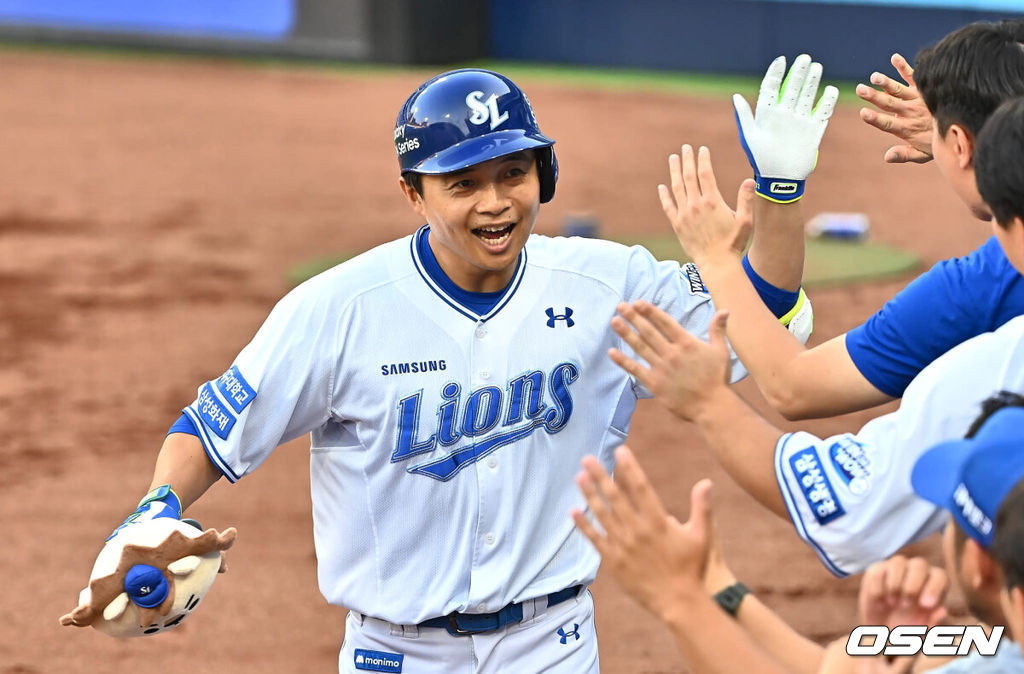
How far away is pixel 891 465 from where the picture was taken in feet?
8.21

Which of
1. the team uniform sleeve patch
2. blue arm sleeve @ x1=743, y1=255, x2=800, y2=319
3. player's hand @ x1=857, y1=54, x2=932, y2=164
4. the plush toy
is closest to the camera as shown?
the team uniform sleeve patch

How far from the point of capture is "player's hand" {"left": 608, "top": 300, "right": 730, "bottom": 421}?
2658 millimetres

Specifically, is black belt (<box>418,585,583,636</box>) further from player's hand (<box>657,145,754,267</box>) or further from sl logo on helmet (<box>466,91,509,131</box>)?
sl logo on helmet (<box>466,91,509,131</box>)

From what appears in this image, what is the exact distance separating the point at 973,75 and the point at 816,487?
0.96 m

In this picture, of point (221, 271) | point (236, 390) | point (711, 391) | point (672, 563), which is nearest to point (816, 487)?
point (711, 391)

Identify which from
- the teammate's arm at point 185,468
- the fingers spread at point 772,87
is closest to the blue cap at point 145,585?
the teammate's arm at point 185,468

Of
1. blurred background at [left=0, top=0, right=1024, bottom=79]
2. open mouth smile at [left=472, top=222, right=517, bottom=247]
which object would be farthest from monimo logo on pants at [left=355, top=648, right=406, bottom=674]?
blurred background at [left=0, top=0, right=1024, bottom=79]

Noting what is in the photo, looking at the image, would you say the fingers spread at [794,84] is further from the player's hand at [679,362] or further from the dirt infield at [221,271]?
the dirt infield at [221,271]

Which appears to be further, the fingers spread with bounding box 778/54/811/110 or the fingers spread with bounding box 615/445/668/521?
the fingers spread with bounding box 778/54/811/110

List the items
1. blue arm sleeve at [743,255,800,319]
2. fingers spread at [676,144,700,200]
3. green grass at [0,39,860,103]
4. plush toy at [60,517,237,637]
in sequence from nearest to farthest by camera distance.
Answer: plush toy at [60,517,237,637] < fingers spread at [676,144,700,200] < blue arm sleeve at [743,255,800,319] < green grass at [0,39,860,103]

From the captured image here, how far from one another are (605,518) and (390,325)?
3.68 ft

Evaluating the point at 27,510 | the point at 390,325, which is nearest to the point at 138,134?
the point at 27,510

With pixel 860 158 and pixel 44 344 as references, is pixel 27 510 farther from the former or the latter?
pixel 860 158

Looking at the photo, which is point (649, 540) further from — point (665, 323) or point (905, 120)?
point (905, 120)
